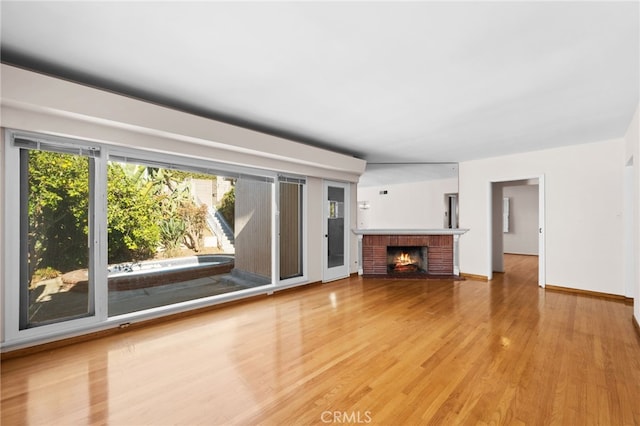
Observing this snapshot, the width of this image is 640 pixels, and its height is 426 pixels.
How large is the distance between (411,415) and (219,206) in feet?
24.5

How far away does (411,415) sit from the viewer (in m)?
1.64

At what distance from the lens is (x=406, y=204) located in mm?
6043

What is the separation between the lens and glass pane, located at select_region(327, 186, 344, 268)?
5.33m

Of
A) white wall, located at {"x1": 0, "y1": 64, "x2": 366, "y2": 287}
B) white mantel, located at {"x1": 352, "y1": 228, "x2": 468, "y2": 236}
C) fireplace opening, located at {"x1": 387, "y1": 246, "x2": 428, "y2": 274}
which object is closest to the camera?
white wall, located at {"x1": 0, "y1": 64, "x2": 366, "y2": 287}

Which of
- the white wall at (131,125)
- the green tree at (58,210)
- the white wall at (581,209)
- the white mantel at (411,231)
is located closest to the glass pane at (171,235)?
the white wall at (131,125)

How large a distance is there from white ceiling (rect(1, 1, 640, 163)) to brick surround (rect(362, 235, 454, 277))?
8.90 feet

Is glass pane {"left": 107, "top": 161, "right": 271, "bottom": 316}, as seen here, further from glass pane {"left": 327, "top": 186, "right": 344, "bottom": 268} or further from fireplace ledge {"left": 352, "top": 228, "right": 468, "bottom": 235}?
fireplace ledge {"left": 352, "top": 228, "right": 468, "bottom": 235}

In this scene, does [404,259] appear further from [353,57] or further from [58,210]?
[58,210]

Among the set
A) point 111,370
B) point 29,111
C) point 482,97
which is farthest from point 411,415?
point 29,111

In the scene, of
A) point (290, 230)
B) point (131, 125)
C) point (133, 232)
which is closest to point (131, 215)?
point (133, 232)

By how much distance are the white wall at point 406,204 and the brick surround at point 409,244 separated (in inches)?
12.9

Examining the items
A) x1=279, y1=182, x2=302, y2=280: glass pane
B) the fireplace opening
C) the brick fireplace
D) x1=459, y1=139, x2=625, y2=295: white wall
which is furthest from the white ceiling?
the fireplace opening

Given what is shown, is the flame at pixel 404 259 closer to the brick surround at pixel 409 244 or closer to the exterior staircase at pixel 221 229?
the brick surround at pixel 409 244

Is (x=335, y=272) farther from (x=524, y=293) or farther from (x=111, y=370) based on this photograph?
(x=111, y=370)
